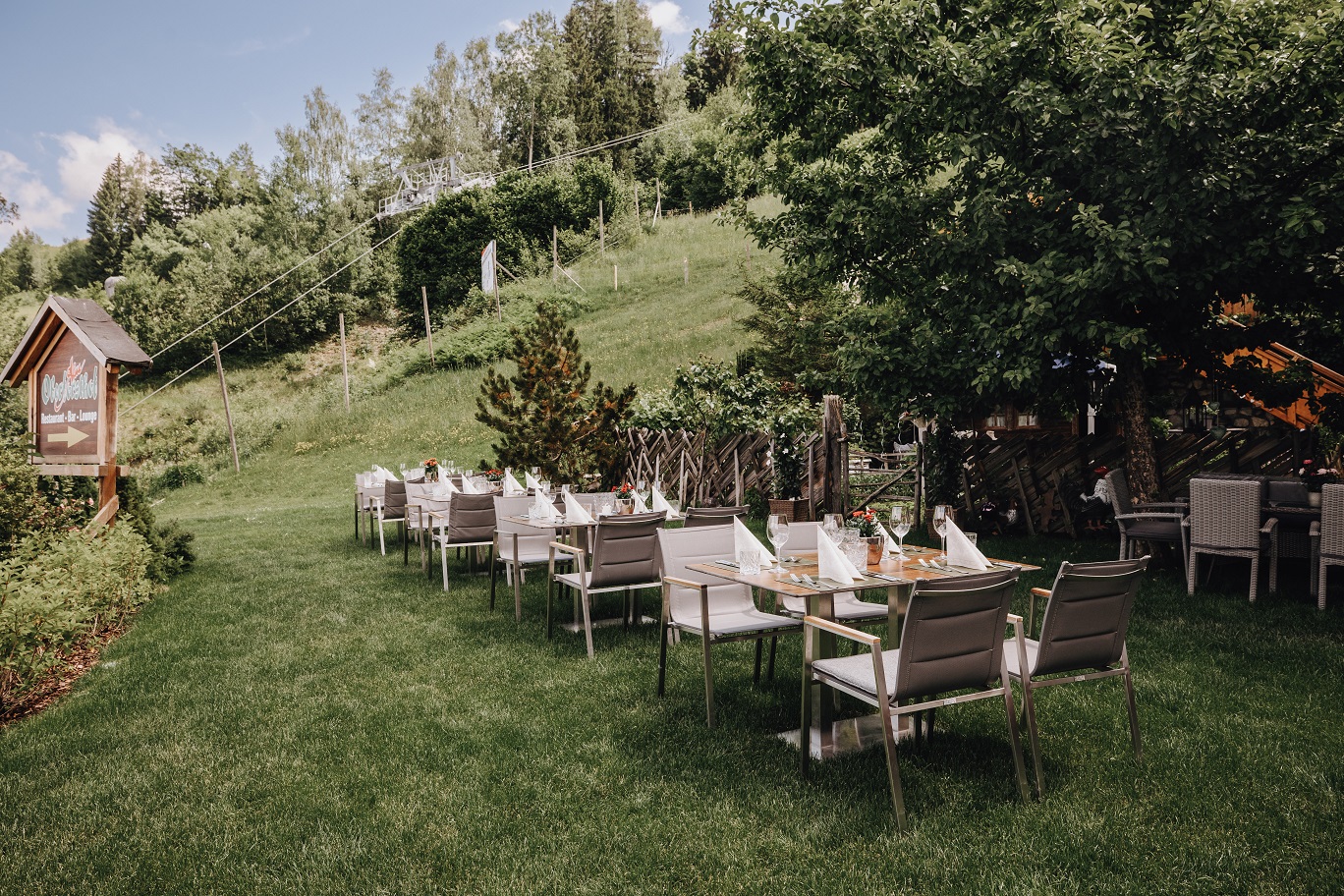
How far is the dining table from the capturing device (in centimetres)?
419

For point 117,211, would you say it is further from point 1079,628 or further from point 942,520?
point 1079,628

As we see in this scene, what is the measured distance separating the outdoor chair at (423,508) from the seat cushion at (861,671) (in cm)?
660

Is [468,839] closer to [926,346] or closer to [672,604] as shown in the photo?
[672,604]

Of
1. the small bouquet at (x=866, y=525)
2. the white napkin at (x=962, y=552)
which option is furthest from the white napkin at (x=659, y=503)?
the white napkin at (x=962, y=552)

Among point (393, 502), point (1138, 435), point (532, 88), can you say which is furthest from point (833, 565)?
point (532, 88)

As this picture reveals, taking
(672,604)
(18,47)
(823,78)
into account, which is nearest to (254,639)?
(672,604)

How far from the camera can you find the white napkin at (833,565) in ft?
13.9

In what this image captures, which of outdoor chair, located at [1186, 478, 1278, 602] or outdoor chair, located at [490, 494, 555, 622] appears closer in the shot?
outdoor chair, located at [1186, 478, 1278, 602]

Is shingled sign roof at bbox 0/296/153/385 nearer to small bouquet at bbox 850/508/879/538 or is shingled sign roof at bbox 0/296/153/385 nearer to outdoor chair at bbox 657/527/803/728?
outdoor chair at bbox 657/527/803/728

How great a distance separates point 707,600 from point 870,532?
106 centimetres

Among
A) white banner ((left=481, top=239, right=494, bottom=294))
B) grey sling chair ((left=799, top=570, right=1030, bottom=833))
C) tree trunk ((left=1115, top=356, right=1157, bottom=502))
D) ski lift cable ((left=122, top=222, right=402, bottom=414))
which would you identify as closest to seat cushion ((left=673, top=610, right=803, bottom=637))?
grey sling chair ((left=799, top=570, right=1030, bottom=833))

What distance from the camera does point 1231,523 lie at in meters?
7.27

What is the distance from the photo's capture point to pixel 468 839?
355 cm

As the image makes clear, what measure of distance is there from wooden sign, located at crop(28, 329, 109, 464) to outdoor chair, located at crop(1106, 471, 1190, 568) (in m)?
10.3
